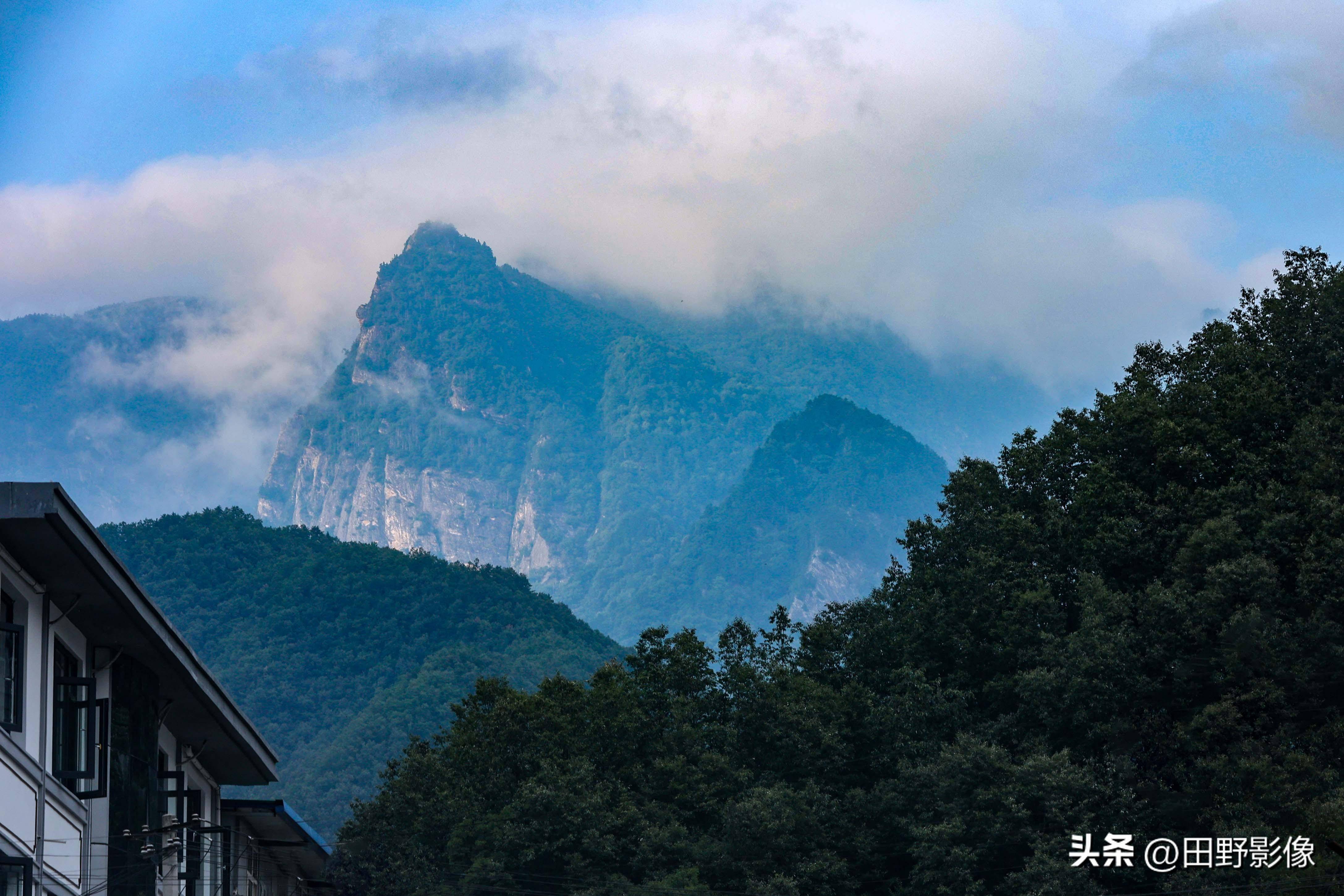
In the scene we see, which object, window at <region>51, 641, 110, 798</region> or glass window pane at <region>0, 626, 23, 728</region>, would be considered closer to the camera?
glass window pane at <region>0, 626, 23, 728</region>

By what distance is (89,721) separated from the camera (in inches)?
610

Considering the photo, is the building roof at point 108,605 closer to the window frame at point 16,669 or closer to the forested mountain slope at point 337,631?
the window frame at point 16,669

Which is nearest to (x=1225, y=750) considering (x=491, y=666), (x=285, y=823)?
(x=285, y=823)

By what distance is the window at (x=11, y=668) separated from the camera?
538 inches

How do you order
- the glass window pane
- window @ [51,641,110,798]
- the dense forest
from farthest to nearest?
the dense forest
window @ [51,641,110,798]
the glass window pane

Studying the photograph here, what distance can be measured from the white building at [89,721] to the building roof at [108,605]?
2 cm

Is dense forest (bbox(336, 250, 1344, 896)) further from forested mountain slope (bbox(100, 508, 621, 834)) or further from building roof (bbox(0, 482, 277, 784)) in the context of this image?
forested mountain slope (bbox(100, 508, 621, 834))

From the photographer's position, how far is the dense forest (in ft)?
131

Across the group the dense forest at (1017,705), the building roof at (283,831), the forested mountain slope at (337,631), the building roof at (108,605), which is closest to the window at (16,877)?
the building roof at (108,605)

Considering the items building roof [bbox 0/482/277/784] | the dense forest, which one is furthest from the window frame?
the dense forest

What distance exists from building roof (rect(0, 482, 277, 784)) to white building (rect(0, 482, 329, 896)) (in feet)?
0.06

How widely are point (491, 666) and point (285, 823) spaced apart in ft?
301

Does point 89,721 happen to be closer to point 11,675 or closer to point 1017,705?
point 11,675

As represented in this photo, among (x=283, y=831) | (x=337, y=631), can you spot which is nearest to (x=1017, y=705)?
(x=283, y=831)
